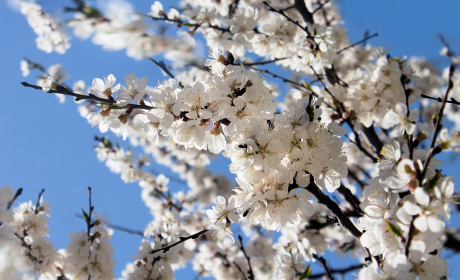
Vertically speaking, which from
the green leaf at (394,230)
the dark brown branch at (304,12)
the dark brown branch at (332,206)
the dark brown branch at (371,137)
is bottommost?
the green leaf at (394,230)

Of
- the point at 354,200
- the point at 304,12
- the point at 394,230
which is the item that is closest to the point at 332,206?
the point at 394,230

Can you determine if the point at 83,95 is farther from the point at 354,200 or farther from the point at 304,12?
the point at 304,12

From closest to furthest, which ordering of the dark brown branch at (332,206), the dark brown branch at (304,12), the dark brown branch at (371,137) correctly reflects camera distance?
the dark brown branch at (332,206)
the dark brown branch at (371,137)
the dark brown branch at (304,12)

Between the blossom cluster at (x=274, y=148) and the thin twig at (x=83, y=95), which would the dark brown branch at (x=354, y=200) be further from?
the thin twig at (x=83, y=95)

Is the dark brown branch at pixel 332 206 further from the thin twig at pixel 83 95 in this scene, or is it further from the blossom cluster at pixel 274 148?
the thin twig at pixel 83 95

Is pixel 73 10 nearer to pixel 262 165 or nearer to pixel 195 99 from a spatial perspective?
pixel 195 99

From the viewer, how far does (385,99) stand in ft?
9.88

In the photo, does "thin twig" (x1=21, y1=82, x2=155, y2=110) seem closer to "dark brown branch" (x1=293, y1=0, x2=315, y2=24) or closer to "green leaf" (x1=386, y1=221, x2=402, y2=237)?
"green leaf" (x1=386, y1=221, x2=402, y2=237)

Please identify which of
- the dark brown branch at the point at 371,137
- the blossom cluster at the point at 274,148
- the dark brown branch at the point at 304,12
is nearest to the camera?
the blossom cluster at the point at 274,148

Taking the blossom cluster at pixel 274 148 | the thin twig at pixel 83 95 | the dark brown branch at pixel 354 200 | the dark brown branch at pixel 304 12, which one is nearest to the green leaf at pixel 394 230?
the blossom cluster at pixel 274 148

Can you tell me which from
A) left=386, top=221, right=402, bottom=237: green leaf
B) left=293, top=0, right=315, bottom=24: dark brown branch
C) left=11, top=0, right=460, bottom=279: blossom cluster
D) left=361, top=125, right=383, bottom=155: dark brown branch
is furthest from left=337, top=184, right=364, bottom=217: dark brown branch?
left=293, top=0, right=315, bottom=24: dark brown branch

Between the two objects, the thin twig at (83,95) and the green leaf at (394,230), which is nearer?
the green leaf at (394,230)

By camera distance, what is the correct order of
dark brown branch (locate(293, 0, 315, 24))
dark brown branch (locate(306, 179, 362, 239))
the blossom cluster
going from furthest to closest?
dark brown branch (locate(293, 0, 315, 24)), dark brown branch (locate(306, 179, 362, 239)), the blossom cluster

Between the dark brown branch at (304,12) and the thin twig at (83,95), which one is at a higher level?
the dark brown branch at (304,12)
